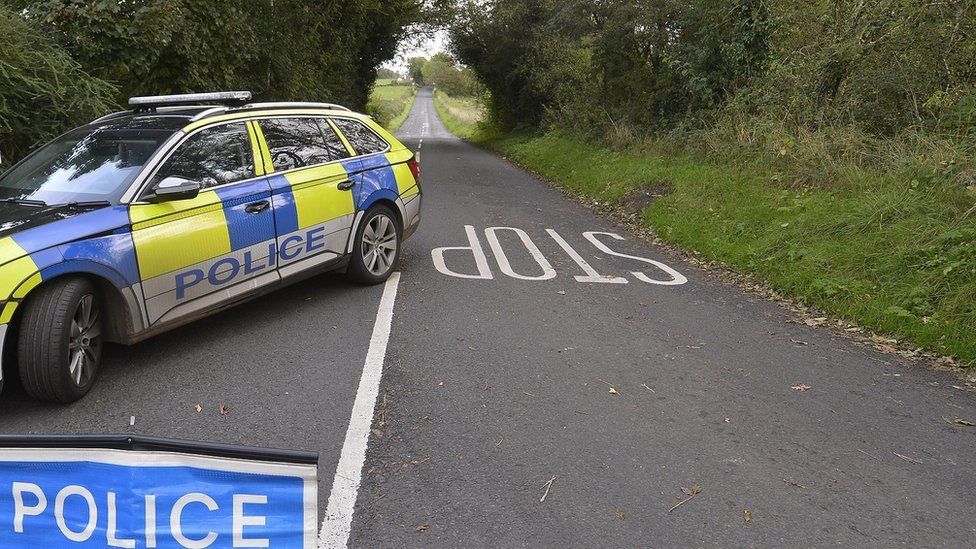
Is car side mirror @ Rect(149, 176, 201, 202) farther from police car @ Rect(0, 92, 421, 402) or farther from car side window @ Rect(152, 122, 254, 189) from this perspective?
car side window @ Rect(152, 122, 254, 189)

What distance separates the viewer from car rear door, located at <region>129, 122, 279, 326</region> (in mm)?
4676

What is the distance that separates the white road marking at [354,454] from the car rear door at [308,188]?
36.3 inches

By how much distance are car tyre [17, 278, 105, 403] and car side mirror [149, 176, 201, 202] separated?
2.35 ft

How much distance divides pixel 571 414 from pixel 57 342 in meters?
2.91

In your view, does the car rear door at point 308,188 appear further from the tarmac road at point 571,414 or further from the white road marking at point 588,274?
the white road marking at point 588,274

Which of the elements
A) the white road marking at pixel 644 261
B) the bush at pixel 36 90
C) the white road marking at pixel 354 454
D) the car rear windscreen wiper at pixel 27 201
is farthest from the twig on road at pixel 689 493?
the bush at pixel 36 90

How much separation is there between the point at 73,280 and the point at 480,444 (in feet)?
8.21

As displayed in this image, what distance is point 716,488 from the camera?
3539 mm

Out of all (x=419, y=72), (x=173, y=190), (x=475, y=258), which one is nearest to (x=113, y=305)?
(x=173, y=190)

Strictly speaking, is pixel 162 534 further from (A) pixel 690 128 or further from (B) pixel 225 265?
(A) pixel 690 128

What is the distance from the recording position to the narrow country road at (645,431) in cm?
322

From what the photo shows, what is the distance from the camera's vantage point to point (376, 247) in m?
7.09

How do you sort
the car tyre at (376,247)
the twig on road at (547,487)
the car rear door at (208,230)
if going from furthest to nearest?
the car tyre at (376,247)
the car rear door at (208,230)
the twig on road at (547,487)

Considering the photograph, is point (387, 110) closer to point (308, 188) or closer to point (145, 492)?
Result: point (308, 188)
